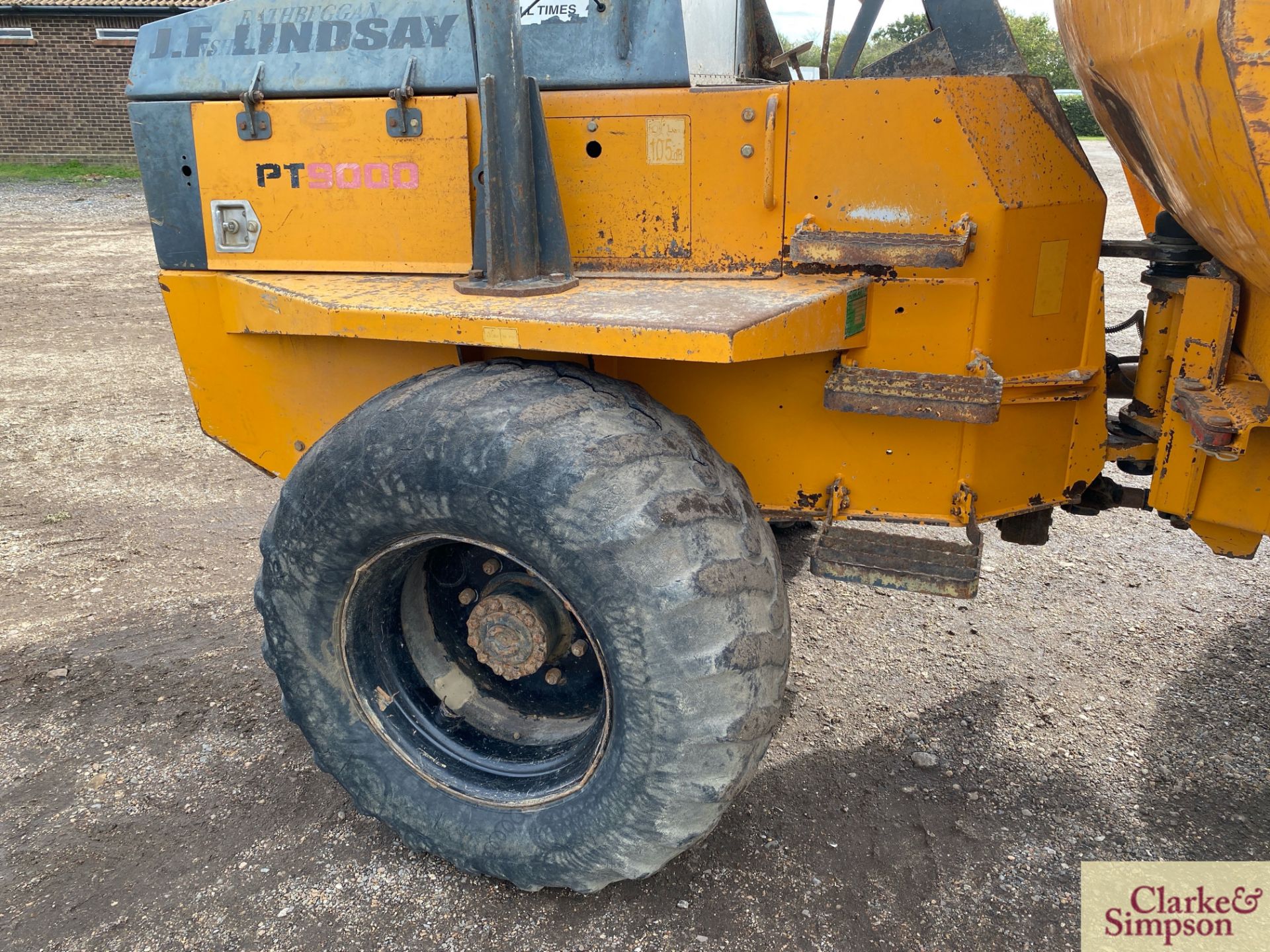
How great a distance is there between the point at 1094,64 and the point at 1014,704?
2025 mm

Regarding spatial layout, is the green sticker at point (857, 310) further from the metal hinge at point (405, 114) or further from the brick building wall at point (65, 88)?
the brick building wall at point (65, 88)

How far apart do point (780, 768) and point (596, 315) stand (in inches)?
60.5

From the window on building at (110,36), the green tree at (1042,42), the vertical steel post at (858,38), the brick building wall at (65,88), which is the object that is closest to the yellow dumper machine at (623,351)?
the vertical steel post at (858,38)

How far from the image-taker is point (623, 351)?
2.08 m

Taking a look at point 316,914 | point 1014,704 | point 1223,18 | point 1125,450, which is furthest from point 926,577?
point 316,914

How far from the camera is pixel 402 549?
238cm

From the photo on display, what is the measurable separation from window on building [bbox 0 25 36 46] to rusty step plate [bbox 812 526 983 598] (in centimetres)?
2343

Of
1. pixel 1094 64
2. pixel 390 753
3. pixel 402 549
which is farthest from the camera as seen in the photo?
pixel 390 753

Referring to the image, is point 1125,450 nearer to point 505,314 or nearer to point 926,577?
point 926,577

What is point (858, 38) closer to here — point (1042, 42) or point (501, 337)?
point (501, 337)

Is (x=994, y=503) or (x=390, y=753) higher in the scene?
(x=994, y=503)

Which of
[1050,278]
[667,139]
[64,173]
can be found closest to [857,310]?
[1050,278]

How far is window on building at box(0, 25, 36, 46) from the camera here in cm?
2038

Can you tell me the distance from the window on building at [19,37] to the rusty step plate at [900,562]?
23432mm
